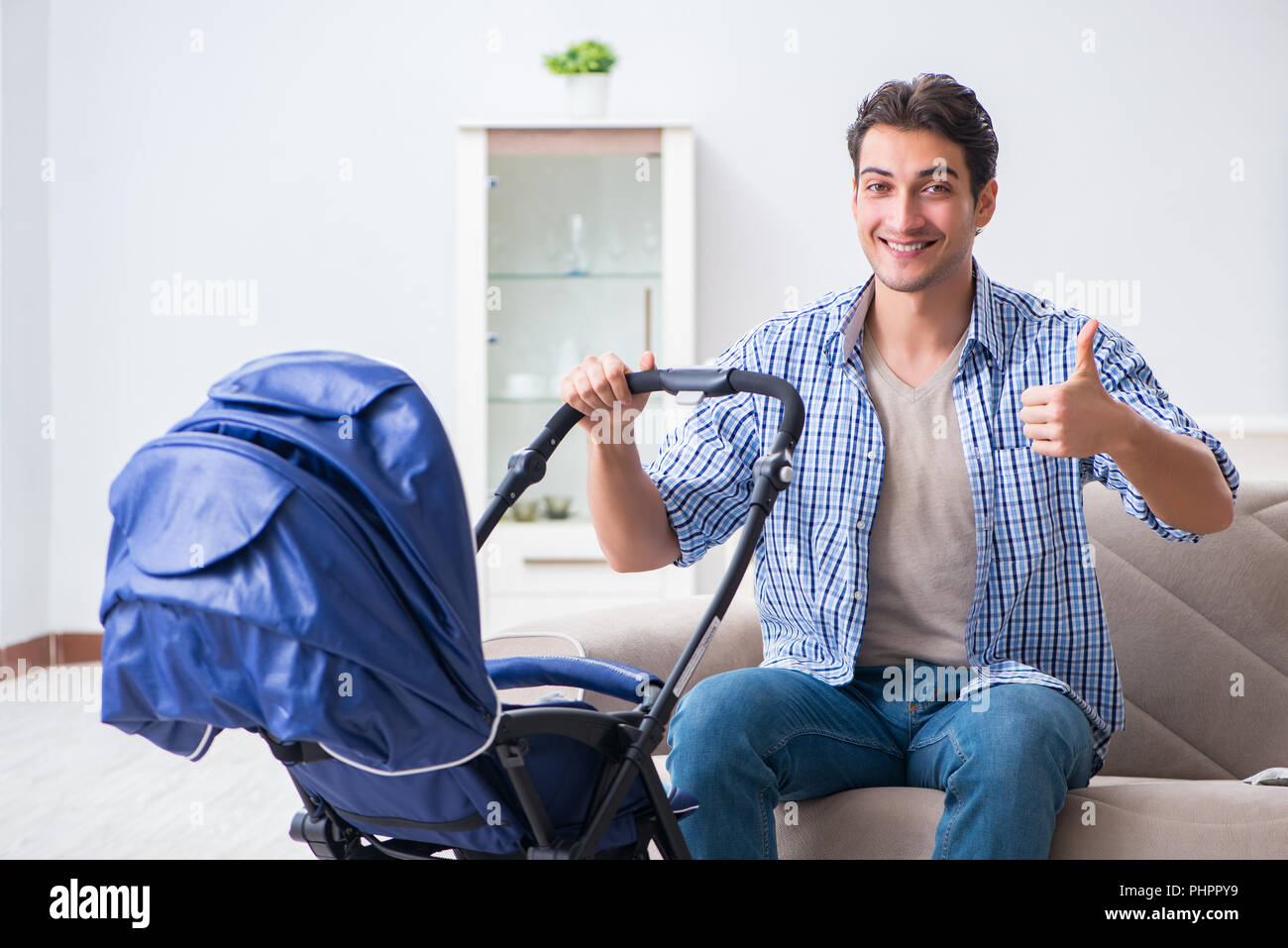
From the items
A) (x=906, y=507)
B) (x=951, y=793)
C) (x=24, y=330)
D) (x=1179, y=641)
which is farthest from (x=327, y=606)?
(x=24, y=330)

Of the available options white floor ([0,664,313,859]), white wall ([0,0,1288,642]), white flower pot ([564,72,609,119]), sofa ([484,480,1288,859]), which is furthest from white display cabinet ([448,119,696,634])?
sofa ([484,480,1288,859])

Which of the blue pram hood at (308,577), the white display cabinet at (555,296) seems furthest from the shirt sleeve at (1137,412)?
the white display cabinet at (555,296)

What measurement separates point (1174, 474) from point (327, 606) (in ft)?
3.00

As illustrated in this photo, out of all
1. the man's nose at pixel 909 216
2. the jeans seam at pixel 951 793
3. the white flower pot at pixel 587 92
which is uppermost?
the white flower pot at pixel 587 92

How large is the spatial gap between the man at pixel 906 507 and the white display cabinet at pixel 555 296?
190cm

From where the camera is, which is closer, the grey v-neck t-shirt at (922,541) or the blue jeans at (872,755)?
the blue jeans at (872,755)

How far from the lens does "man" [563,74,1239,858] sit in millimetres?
1335

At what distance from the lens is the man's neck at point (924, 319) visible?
1.55 m

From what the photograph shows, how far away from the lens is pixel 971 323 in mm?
1523

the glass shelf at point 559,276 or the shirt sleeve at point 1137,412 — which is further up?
the glass shelf at point 559,276

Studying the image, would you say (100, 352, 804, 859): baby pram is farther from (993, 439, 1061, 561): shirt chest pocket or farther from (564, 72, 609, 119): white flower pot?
(564, 72, 609, 119): white flower pot

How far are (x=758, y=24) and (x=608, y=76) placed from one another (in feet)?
1.88

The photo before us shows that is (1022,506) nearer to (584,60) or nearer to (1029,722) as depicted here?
(1029,722)

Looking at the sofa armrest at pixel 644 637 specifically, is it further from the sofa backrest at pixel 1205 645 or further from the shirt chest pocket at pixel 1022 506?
the sofa backrest at pixel 1205 645
